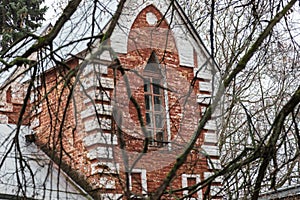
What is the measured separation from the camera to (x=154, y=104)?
1062 cm

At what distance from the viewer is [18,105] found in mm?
11047

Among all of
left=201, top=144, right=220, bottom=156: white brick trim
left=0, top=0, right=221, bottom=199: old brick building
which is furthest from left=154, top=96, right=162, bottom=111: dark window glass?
left=201, top=144, right=220, bottom=156: white brick trim

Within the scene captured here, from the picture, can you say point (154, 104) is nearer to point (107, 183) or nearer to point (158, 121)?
point (158, 121)

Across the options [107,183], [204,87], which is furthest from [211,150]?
[107,183]

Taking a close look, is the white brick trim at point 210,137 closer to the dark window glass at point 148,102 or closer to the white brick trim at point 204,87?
the white brick trim at point 204,87

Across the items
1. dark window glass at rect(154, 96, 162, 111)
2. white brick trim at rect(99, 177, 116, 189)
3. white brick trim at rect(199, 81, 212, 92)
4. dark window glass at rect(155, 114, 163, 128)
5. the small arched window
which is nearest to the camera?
white brick trim at rect(99, 177, 116, 189)

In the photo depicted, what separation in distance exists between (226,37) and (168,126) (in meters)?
5.07

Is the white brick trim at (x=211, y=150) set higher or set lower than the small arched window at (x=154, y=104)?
lower

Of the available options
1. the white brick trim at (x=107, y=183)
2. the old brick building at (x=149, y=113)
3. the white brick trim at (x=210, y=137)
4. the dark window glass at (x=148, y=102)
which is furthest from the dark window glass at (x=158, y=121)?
the white brick trim at (x=107, y=183)

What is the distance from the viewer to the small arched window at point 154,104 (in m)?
9.91

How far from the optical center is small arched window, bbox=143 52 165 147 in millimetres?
9906

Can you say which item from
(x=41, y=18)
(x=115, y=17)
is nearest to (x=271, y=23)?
(x=115, y=17)

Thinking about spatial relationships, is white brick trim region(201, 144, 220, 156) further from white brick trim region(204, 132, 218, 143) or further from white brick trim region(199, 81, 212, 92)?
white brick trim region(199, 81, 212, 92)

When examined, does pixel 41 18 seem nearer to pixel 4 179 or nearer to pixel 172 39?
pixel 172 39
